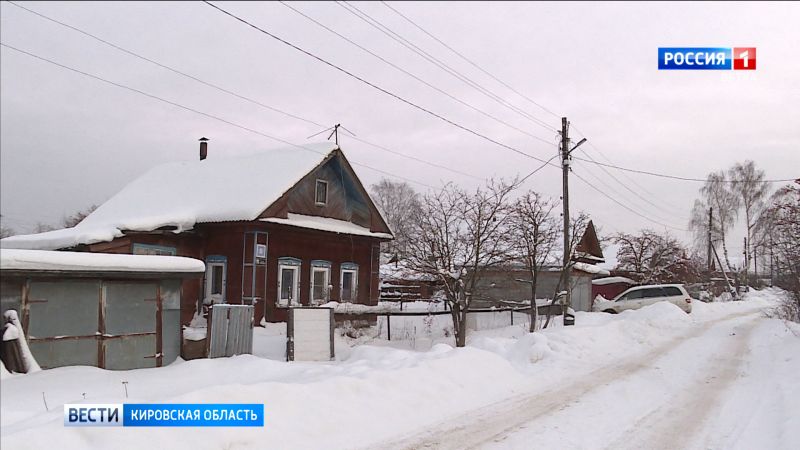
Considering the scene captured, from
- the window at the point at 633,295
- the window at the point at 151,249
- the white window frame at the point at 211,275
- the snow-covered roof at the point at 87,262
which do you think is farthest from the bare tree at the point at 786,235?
the window at the point at 151,249

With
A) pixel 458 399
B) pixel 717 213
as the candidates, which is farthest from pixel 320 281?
pixel 717 213

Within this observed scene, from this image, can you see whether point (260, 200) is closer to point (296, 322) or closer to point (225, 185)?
point (225, 185)

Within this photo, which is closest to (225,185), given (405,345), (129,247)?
(129,247)

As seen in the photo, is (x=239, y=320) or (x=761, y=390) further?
(x=239, y=320)

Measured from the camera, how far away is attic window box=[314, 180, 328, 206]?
2204 centimetres

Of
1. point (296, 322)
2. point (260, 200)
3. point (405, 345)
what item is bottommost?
point (405, 345)

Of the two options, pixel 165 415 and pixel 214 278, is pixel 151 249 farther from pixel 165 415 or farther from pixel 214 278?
pixel 165 415

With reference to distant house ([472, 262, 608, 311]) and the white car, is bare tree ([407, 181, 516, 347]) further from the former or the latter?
the white car

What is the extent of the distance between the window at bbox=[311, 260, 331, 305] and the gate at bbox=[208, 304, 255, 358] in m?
8.41

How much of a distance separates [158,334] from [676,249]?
3910cm

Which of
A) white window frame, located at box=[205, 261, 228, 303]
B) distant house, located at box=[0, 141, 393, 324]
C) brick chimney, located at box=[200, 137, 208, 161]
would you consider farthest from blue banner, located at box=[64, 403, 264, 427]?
brick chimney, located at box=[200, 137, 208, 161]

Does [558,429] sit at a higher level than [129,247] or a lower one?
lower

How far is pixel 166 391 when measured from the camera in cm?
912

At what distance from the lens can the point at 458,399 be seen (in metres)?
9.54
